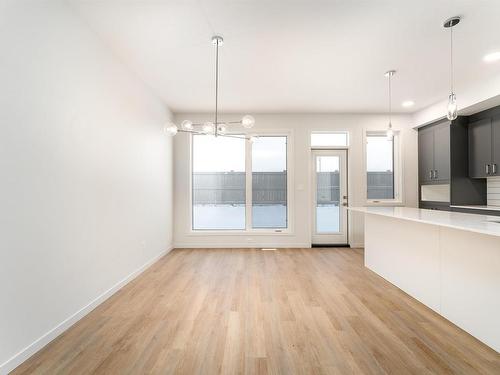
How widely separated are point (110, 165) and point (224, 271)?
2214 millimetres

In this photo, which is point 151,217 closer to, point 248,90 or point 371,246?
point 248,90

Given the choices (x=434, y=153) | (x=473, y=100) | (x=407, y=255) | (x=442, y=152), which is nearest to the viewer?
(x=407, y=255)

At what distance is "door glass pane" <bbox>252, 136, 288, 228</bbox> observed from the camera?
5.89m

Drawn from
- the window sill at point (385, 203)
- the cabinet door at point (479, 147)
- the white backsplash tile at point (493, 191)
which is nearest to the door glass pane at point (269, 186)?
the window sill at point (385, 203)

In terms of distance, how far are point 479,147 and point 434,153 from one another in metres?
0.75

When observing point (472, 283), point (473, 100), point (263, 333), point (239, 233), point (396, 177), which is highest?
point (473, 100)

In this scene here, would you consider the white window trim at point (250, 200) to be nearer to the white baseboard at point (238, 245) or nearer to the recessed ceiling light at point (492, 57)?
the white baseboard at point (238, 245)

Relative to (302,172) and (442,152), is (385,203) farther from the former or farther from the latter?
(302,172)

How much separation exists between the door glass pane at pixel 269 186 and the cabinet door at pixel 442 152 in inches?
116

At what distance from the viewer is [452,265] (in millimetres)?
2555

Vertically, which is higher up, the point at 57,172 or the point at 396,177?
the point at 396,177

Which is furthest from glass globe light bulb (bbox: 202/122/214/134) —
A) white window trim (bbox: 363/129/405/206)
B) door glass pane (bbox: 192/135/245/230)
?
white window trim (bbox: 363/129/405/206)

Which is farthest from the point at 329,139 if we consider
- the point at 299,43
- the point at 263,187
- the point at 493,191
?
the point at 299,43

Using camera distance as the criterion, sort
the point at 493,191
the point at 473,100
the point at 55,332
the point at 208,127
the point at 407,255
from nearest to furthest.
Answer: the point at 55,332 < the point at 208,127 < the point at 407,255 < the point at 473,100 < the point at 493,191
